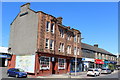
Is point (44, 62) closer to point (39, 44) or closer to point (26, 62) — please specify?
point (26, 62)

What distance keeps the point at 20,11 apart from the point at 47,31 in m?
8.52

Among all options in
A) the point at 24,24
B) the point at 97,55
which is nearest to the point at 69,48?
the point at 24,24

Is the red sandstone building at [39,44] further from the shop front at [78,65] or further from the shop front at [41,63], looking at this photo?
the shop front at [78,65]

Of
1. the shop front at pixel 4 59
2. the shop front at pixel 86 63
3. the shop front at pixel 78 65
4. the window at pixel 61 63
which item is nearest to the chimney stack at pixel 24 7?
the shop front at pixel 4 59

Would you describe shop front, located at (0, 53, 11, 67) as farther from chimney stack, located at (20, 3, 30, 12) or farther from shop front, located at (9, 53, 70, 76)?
chimney stack, located at (20, 3, 30, 12)

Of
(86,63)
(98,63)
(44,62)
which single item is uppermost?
(44,62)

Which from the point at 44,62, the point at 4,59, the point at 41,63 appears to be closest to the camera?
the point at 41,63

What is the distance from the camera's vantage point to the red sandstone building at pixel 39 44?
2925 centimetres

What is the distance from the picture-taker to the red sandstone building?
29.2m

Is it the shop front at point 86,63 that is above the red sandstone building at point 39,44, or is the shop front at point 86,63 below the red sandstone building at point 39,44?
below

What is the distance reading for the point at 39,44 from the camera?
95.0ft

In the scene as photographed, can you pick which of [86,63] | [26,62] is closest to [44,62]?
[26,62]

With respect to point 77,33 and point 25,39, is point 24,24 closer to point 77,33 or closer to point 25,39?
point 25,39

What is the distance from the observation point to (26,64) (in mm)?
29875
